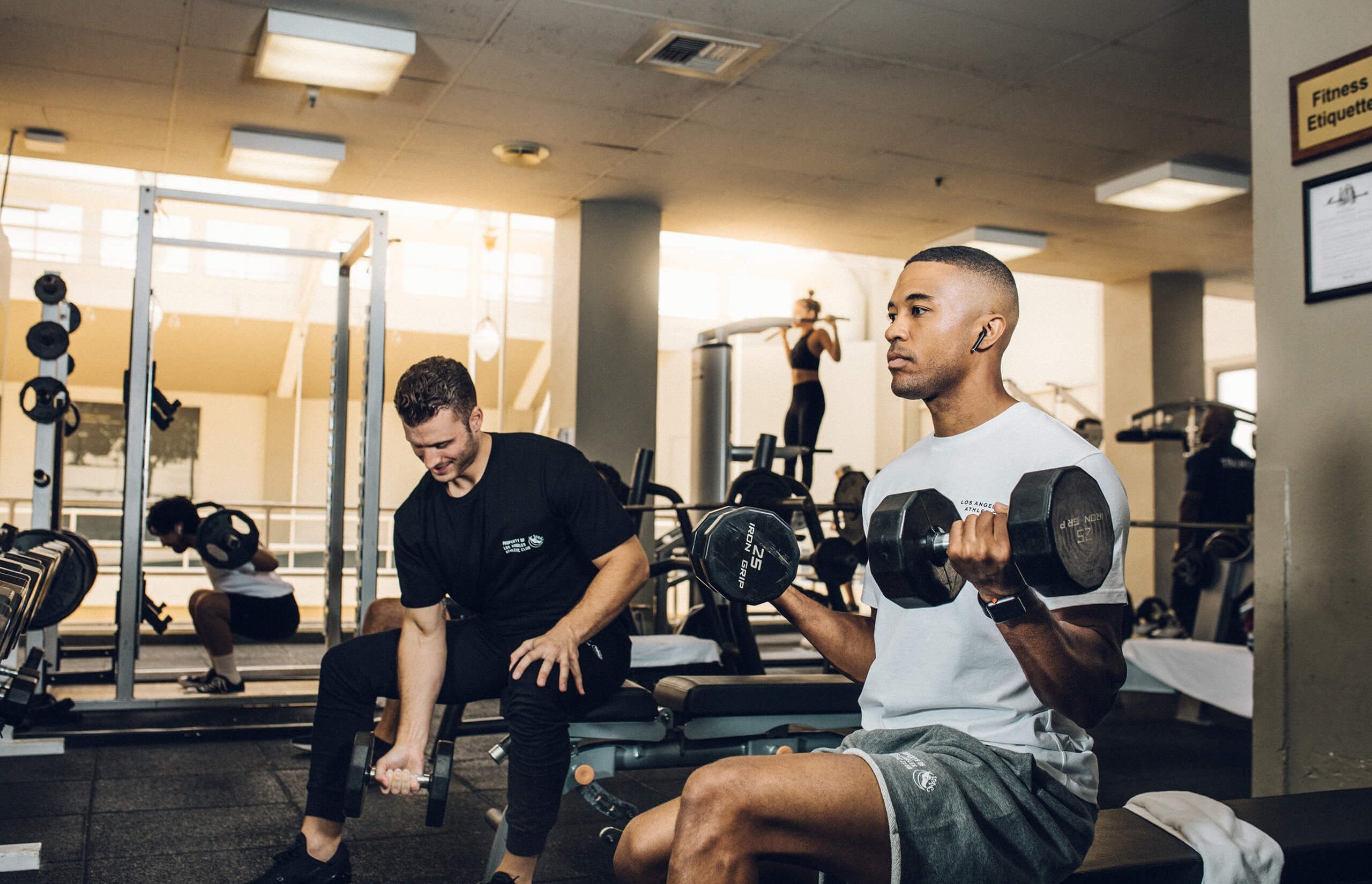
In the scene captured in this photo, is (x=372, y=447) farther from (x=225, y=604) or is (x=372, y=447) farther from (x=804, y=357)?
(x=804, y=357)

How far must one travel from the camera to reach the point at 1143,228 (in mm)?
5742

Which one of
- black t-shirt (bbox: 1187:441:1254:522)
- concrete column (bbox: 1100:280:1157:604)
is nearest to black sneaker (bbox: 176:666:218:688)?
black t-shirt (bbox: 1187:441:1254:522)

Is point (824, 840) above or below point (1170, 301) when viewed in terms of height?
below

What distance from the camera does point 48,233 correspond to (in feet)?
28.5

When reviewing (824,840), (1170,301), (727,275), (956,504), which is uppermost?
(727,275)

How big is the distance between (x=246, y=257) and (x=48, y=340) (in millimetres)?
6316

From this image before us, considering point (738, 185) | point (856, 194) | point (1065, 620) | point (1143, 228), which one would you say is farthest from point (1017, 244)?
point (1065, 620)

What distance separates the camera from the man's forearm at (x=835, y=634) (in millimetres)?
1414

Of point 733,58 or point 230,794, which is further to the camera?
point 733,58

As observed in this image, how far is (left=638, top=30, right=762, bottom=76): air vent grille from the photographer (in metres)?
3.52

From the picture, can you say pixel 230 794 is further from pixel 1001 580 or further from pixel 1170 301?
pixel 1170 301

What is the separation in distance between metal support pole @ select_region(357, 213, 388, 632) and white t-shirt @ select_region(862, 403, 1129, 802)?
263 centimetres

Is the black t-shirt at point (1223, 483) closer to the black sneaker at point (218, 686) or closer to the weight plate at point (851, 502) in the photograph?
the weight plate at point (851, 502)

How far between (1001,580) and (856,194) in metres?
4.43
